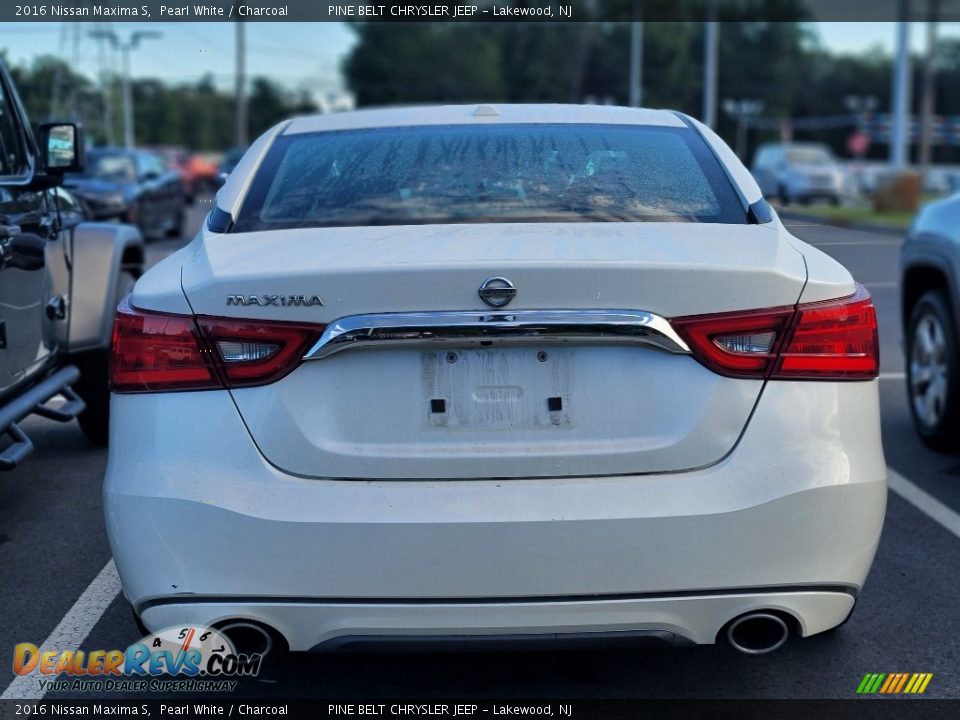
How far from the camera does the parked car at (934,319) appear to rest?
6270mm

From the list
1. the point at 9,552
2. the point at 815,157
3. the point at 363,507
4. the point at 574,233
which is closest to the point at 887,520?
the point at 574,233

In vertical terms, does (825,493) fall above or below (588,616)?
above

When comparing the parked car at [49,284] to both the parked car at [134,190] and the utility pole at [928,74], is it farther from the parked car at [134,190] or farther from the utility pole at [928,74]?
the utility pole at [928,74]

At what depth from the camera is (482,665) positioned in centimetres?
375

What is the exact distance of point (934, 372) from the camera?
6.58m

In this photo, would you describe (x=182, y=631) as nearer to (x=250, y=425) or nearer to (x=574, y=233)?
(x=250, y=425)

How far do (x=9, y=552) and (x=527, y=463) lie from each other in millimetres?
2870

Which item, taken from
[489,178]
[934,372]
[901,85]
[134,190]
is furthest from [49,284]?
[901,85]

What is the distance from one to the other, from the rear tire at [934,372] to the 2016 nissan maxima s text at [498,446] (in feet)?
11.4

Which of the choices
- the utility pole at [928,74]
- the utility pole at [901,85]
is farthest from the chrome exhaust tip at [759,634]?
the utility pole at [928,74]

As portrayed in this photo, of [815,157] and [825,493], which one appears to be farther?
[815,157]

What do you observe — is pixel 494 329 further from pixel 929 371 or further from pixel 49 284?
pixel 929 371

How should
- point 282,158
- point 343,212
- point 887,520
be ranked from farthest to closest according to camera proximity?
point 887,520
point 282,158
point 343,212

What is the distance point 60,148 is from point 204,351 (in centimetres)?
313
